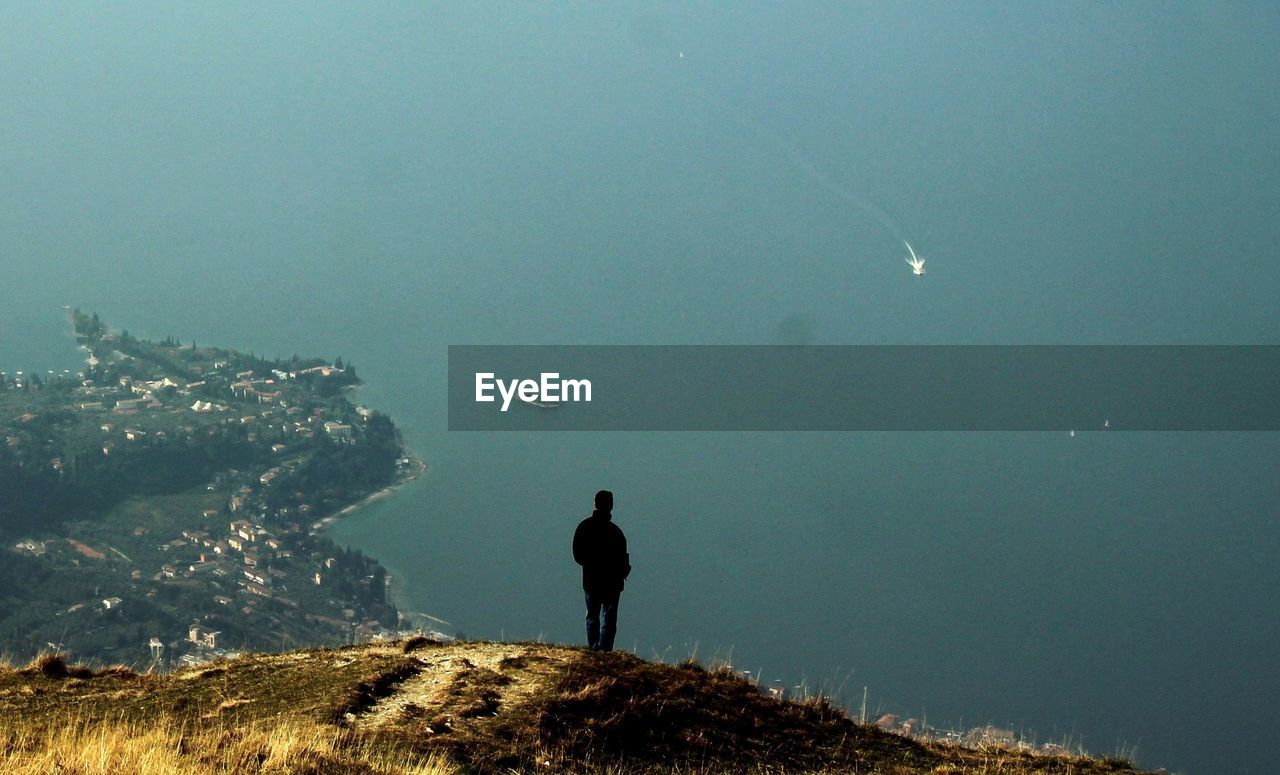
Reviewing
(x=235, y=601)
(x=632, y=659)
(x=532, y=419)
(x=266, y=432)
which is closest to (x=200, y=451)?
(x=266, y=432)

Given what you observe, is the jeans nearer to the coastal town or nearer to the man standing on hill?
the man standing on hill

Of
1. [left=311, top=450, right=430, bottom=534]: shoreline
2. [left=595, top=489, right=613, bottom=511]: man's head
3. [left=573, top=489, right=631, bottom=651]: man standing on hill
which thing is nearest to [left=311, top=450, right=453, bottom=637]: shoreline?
[left=311, top=450, right=430, bottom=534]: shoreline

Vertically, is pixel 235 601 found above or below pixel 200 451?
below

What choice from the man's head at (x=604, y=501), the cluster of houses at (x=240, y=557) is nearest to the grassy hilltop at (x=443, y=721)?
the man's head at (x=604, y=501)

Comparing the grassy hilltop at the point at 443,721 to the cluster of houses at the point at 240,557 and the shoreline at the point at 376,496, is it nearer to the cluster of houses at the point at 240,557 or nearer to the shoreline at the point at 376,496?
the cluster of houses at the point at 240,557

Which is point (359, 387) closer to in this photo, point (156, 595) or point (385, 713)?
point (156, 595)

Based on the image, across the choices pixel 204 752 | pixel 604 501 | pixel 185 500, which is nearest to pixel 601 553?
pixel 604 501
